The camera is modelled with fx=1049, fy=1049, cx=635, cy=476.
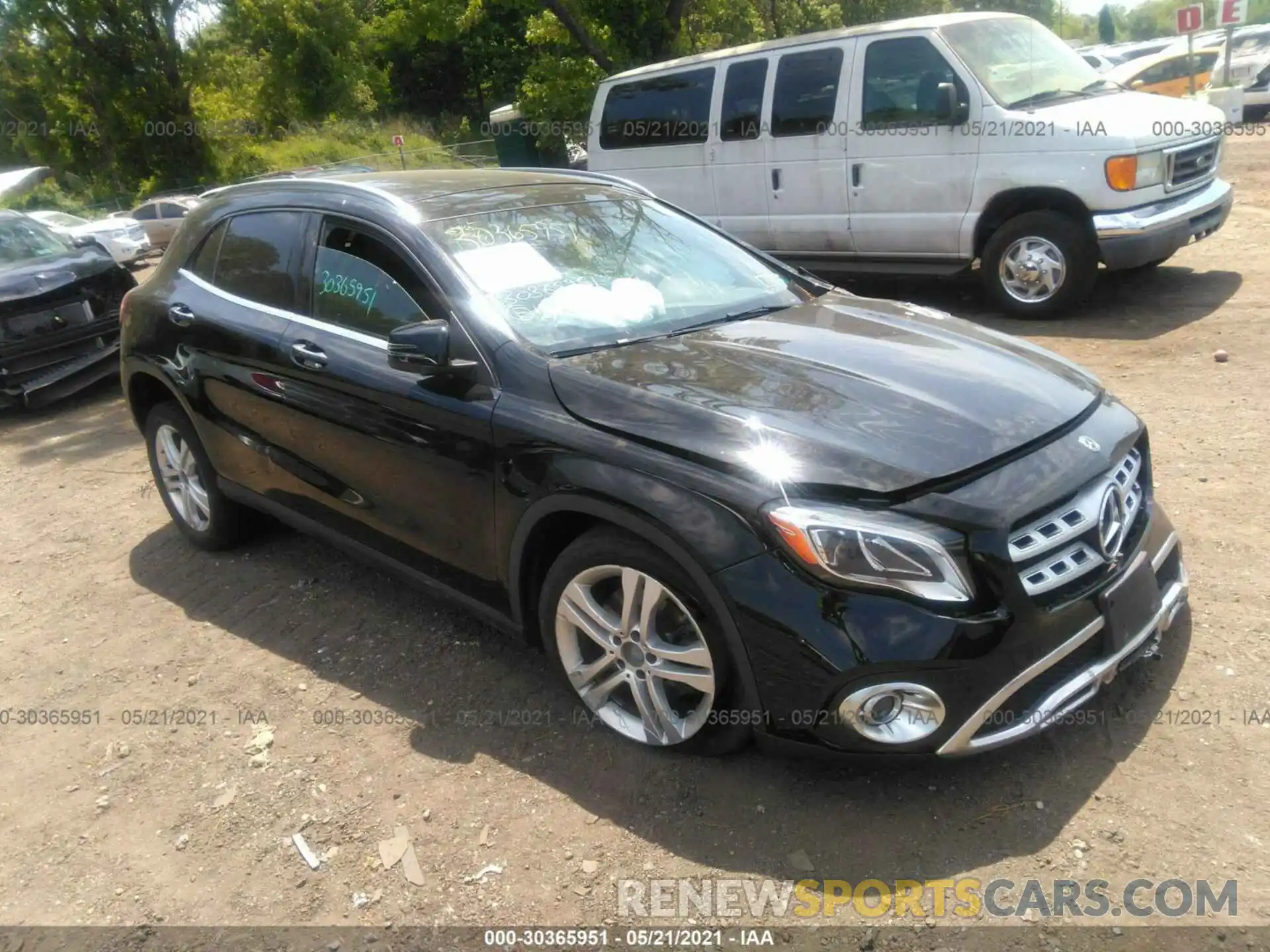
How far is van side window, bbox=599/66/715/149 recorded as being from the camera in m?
9.15

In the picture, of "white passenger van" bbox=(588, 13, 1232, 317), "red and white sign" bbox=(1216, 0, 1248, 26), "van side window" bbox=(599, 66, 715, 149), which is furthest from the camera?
"red and white sign" bbox=(1216, 0, 1248, 26)

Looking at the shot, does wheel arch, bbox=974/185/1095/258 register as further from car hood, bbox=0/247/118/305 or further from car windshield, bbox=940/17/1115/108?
car hood, bbox=0/247/118/305

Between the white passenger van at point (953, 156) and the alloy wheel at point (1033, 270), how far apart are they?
0.4 inches

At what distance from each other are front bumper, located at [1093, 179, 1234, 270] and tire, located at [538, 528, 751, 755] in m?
5.46

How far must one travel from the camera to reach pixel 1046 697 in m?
2.77

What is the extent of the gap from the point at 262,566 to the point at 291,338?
1330mm

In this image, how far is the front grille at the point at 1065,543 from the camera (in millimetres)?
2709

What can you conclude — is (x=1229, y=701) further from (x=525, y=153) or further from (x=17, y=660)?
(x=525, y=153)

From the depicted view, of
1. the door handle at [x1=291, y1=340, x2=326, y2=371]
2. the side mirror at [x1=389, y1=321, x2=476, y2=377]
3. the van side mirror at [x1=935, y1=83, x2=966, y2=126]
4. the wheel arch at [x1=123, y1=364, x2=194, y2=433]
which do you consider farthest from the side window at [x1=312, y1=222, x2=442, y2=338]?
the van side mirror at [x1=935, y1=83, x2=966, y2=126]

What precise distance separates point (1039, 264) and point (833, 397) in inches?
204

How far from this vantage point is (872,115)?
800 cm

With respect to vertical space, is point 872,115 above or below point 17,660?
above

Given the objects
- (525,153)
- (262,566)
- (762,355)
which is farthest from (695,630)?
(525,153)

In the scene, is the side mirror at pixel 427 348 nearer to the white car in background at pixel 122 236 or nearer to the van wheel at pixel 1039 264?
the van wheel at pixel 1039 264
